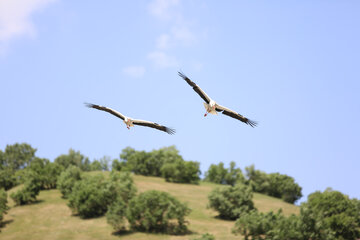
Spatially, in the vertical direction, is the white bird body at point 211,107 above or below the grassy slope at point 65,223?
above

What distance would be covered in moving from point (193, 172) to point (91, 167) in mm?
45224

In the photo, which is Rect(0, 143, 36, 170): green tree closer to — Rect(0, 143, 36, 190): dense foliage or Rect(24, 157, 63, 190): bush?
Rect(0, 143, 36, 190): dense foliage

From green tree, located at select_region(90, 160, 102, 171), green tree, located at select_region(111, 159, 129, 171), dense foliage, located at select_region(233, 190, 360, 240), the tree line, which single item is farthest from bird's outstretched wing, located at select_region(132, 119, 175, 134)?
green tree, located at select_region(90, 160, 102, 171)

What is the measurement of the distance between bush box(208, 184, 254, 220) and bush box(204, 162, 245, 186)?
5304 centimetres

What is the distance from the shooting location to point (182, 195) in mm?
105438

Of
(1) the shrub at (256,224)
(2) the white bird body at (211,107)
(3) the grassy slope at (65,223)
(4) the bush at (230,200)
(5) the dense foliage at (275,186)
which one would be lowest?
(3) the grassy slope at (65,223)

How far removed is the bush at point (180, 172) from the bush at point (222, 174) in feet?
58.8

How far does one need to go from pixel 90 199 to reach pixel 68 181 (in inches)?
660

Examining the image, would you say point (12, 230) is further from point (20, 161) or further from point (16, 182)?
point (20, 161)

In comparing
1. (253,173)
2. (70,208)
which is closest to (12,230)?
(70,208)

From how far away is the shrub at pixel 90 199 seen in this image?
278 ft

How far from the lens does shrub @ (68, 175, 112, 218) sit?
84.8 metres

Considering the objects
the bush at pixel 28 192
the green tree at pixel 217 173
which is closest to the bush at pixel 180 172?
the green tree at pixel 217 173

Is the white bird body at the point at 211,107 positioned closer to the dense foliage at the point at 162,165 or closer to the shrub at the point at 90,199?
the shrub at the point at 90,199
